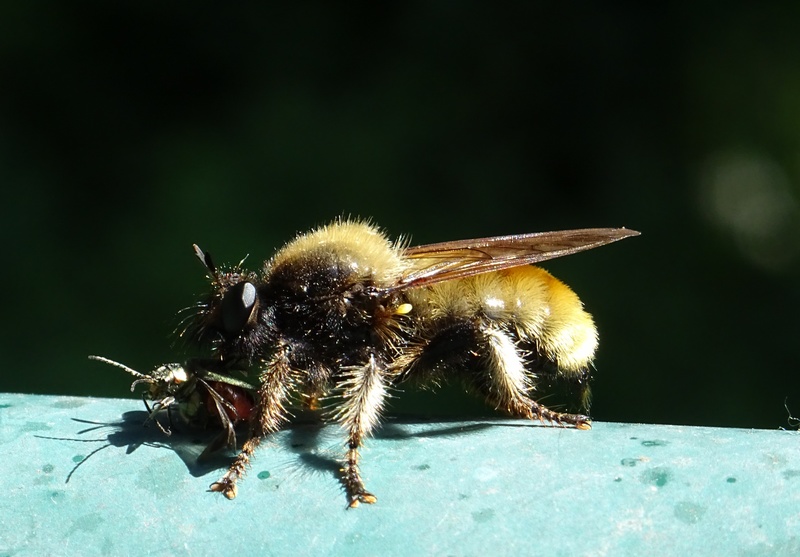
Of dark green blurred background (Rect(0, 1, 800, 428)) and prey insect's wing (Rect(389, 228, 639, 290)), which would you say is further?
dark green blurred background (Rect(0, 1, 800, 428))

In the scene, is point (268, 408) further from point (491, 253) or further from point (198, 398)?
point (491, 253)

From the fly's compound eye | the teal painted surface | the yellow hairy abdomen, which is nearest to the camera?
the teal painted surface

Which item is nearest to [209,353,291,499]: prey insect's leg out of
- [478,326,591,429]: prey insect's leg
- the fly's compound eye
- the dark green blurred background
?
the fly's compound eye

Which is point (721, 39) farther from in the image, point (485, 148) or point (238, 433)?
point (238, 433)

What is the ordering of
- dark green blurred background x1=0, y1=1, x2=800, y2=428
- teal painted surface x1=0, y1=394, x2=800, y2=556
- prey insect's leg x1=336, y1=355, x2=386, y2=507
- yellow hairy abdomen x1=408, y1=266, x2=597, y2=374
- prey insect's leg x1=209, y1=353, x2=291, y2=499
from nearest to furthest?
teal painted surface x1=0, y1=394, x2=800, y2=556 → prey insect's leg x1=209, y1=353, x2=291, y2=499 → prey insect's leg x1=336, y1=355, x2=386, y2=507 → yellow hairy abdomen x1=408, y1=266, x2=597, y2=374 → dark green blurred background x1=0, y1=1, x2=800, y2=428

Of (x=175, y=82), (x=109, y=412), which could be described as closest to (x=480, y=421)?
(x=109, y=412)

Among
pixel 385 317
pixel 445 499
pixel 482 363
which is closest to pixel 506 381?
pixel 482 363

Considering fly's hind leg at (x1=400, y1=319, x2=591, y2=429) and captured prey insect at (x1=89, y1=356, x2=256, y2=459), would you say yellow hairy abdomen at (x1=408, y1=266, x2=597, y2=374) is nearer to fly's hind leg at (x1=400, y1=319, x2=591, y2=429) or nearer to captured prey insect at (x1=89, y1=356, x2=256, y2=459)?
fly's hind leg at (x1=400, y1=319, x2=591, y2=429)

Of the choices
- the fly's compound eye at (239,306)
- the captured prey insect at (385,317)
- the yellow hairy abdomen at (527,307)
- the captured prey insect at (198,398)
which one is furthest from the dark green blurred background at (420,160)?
the captured prey insect at (198,398)
